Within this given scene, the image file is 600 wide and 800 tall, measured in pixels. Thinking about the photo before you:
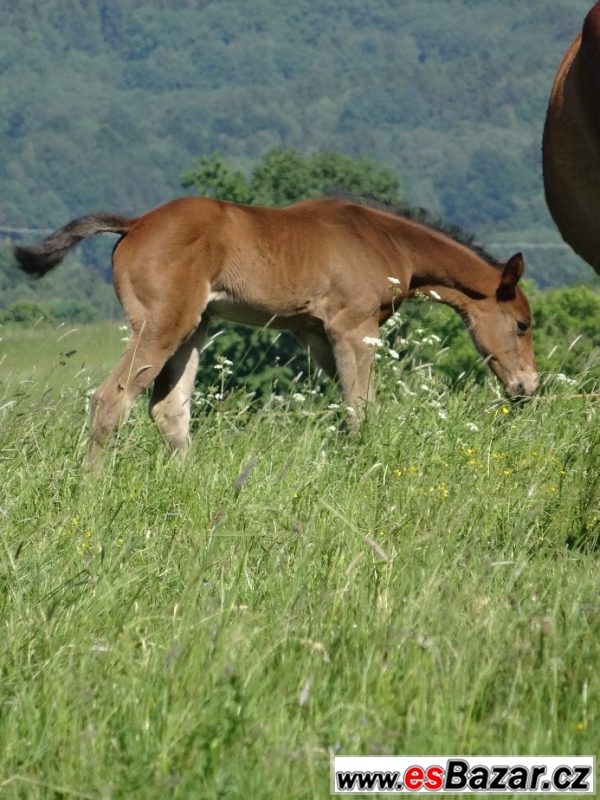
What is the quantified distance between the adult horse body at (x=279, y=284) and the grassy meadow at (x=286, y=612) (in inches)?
51.9

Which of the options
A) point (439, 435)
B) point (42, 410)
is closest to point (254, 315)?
point (42, 410)

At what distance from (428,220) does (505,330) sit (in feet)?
3.01

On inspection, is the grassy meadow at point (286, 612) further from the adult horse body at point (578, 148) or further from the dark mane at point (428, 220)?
the dark mane at point (428, 220)

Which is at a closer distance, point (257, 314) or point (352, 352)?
point (257, 314)

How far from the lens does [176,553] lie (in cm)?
398

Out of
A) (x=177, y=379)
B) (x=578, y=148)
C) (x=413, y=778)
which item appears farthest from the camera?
(x=177, y=379)

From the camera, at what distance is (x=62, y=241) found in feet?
26.1

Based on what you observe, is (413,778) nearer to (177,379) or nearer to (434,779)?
(434,779)

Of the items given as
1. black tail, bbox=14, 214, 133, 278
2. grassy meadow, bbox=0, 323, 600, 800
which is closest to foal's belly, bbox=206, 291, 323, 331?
black tail, bbox=14, 214, 133, 278

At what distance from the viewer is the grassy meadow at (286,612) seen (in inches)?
101
